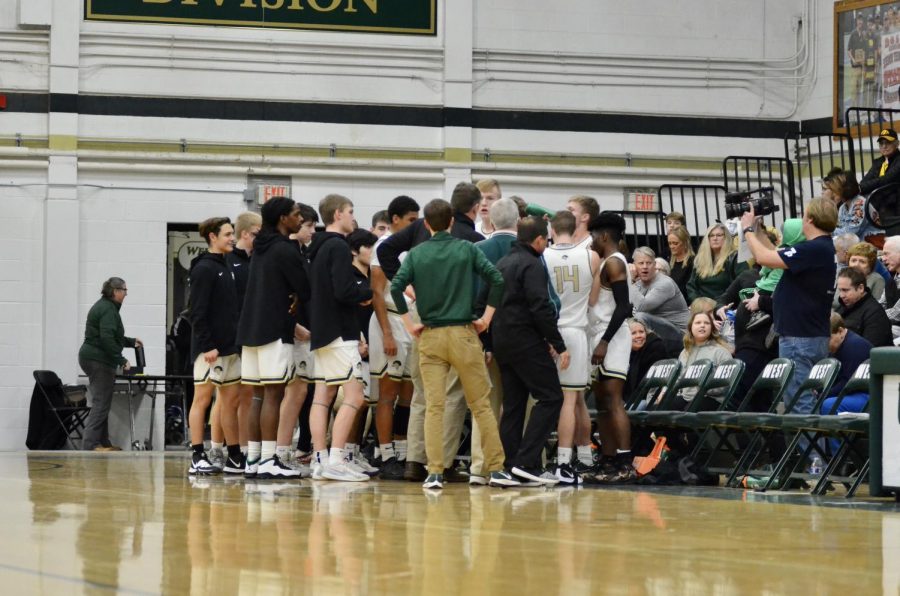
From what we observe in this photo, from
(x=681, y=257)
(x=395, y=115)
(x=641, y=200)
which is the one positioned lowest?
(x=681, y=257)

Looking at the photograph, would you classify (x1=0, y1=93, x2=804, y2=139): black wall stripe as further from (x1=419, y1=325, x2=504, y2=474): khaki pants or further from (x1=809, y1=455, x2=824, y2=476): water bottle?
(x1=419, y1=325, x2=504, y2=474): khaki pants

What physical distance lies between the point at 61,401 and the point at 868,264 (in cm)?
876

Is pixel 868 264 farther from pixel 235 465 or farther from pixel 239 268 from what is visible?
pixel 235 465

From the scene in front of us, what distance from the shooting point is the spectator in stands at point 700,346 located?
9.86m

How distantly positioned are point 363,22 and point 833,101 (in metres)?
5.36

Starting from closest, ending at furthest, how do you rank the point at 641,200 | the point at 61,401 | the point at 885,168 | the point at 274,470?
the point at 274,470, the point at 885,168, the point at 61,401, the point at 641,200

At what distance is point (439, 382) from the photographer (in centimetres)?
830

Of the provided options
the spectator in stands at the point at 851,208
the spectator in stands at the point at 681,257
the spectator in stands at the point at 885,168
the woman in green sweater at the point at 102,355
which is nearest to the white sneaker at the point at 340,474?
the spectator in stands at the point at 681,257

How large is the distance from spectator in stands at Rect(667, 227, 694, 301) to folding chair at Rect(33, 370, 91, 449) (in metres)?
6.32

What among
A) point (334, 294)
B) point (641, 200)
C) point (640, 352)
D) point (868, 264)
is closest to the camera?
point (334, 294)

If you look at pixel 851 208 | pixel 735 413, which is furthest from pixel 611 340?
pixel 851 208

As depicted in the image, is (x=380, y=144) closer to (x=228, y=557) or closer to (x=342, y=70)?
(x=342, y=70)

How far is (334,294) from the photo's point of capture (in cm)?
886

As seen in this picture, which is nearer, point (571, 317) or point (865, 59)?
point (571, 317)
